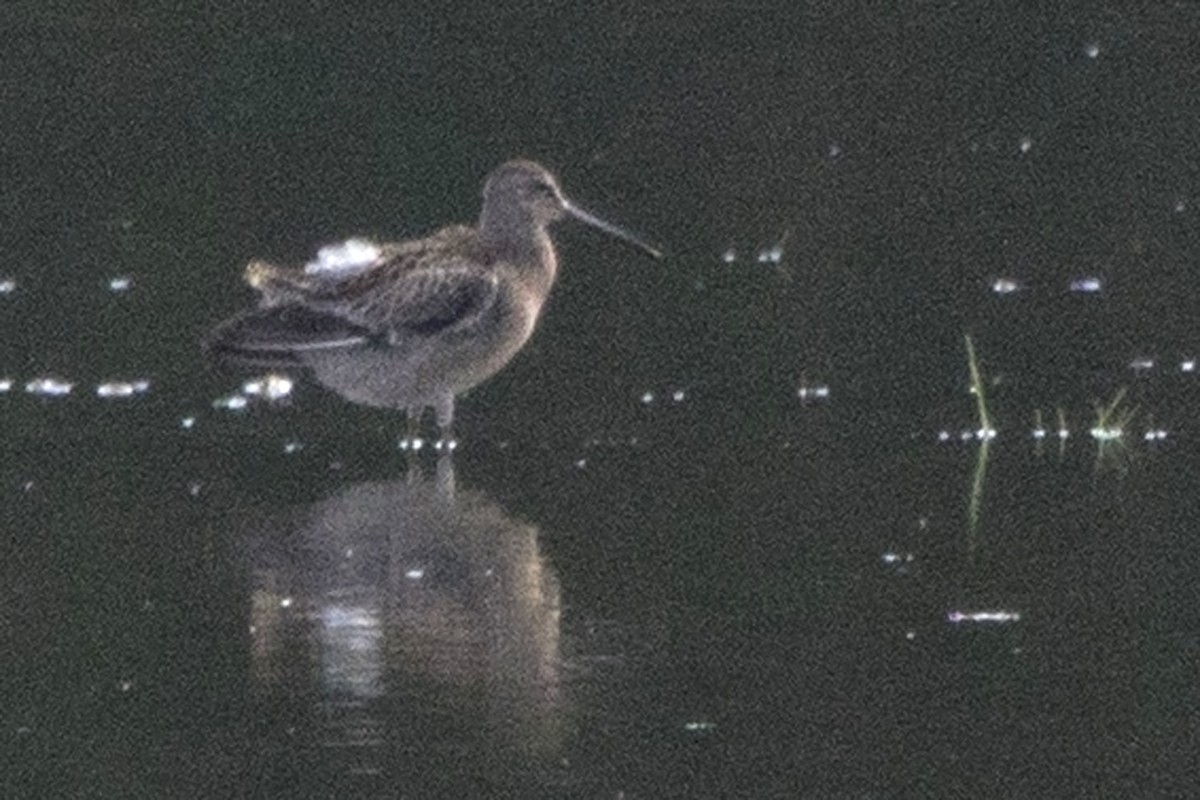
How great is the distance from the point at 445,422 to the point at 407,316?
55 centimetres

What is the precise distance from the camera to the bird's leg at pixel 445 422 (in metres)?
13.3

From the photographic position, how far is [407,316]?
13930 millimetres

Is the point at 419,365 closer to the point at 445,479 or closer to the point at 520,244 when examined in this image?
the point at 520,244

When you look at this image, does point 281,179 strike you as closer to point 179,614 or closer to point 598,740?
point 179,614

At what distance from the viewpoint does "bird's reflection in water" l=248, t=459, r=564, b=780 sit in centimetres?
908

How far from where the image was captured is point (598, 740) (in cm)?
902

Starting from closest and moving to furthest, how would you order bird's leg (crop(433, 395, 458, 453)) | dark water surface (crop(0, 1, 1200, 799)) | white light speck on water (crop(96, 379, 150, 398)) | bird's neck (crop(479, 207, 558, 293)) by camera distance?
dark water surface (crop(0, 1, 1200, 799)) → bird's leg (crop(433, 395, 458, 453)) → white light speck on water (crop(96, 379, 150, 398)) → bird's neck (crop(479, 207, 558, 293))

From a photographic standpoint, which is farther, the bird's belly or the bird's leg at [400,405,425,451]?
the bird's belly

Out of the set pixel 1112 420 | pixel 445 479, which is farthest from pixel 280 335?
pixel 1112 420

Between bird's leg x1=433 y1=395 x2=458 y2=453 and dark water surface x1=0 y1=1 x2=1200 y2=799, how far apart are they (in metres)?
0.10

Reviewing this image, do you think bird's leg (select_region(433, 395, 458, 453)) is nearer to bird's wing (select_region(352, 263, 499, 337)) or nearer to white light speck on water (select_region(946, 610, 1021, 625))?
bird's wing (select_region(352, 263, 499, 337))

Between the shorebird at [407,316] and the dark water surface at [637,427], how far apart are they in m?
0.19

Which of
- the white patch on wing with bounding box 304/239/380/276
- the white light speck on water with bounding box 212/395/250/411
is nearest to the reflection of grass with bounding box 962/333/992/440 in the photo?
the white patch on wing with bounding box 304/239/380/276

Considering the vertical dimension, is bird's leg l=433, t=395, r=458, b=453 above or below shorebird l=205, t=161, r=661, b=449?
below
